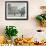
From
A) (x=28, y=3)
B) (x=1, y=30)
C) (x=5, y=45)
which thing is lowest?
(x=5, y=45)

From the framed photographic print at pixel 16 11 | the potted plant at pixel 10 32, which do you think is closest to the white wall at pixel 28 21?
the framed photographic print at pixel 16 11

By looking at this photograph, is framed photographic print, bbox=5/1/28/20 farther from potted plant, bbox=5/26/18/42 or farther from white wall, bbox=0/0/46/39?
potted plant, bbox=5/26/18/42

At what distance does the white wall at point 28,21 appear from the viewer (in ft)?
10.8

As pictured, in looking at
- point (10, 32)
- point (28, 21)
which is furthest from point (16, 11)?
point (10, 32)

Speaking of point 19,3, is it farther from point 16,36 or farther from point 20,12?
point 16,36

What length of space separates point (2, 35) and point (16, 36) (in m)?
0.27

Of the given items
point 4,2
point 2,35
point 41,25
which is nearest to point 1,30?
point 2,35

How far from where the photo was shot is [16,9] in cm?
330

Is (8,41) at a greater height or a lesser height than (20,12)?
lesser

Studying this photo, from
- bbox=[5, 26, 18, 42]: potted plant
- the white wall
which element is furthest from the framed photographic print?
bbox=[5, 26, 18, 42]: potted plant

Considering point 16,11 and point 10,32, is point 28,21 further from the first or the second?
point 10,32

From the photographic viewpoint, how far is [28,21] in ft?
10.9

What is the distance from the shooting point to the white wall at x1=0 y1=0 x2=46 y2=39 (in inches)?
130

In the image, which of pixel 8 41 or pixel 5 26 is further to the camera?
pixel 5 26
